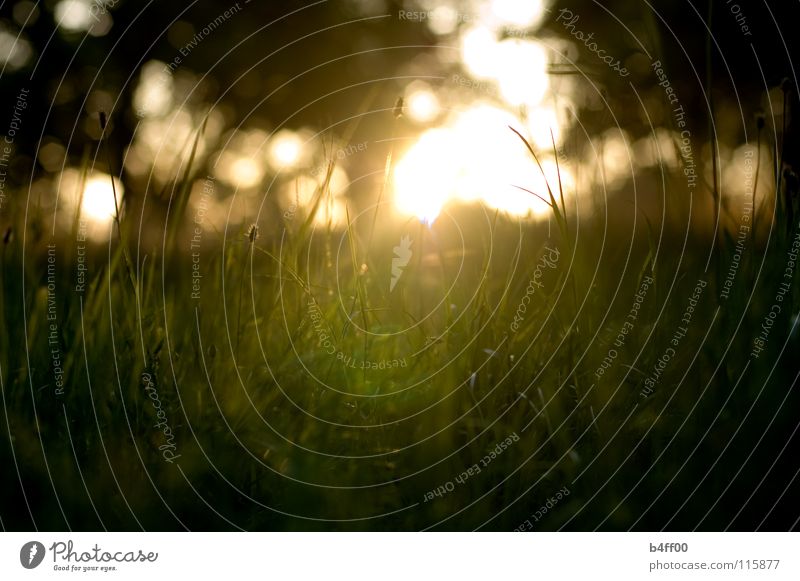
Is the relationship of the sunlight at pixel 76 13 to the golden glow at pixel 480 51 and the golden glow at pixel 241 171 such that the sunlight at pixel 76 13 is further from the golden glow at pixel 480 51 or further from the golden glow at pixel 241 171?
the golden glow at pixel 480 51

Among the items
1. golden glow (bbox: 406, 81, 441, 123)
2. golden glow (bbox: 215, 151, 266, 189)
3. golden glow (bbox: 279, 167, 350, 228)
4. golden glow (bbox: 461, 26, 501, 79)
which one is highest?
golden glow (bbox: 461, 26, 501, 79)

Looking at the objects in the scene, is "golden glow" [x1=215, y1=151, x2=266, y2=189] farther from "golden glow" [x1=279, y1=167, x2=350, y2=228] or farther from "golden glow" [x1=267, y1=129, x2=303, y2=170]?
"golden glow" [x1=279, y1=167, x2=350, y2=228]

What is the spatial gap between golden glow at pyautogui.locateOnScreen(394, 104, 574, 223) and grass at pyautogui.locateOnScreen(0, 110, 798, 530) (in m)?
0.10

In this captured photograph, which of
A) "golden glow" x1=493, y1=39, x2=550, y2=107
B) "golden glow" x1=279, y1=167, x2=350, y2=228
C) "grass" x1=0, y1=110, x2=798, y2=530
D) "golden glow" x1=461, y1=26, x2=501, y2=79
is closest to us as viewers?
"grass" x1=0, y1=110, x2=798, y2=530

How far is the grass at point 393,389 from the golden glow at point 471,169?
101mm

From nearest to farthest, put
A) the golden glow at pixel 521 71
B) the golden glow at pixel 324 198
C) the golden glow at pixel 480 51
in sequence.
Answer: the golden glow at pixel 324 198 → the golden glow at pixel 521 71 → the golden glow at pixel 480 51

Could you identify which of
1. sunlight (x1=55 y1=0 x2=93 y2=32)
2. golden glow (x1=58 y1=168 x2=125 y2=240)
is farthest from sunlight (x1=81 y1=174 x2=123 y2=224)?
sunlight (x1=55 y1=0 x2=93 y2=32)

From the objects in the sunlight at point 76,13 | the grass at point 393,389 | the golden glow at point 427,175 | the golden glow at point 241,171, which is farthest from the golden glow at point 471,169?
the sunlight at point 76,13

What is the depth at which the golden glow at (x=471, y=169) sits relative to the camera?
5.12ft

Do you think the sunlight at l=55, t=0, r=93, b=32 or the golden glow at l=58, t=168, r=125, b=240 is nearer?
the golden glow at l=58, t=168, r=125, b=240

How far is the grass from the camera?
1166mm

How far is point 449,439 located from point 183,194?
2.47 ft

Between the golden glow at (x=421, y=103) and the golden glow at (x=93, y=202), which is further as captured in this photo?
the golden glow at (x=421, y=103)
